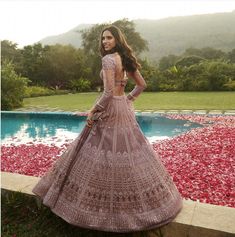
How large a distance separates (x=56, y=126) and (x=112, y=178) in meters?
11.1

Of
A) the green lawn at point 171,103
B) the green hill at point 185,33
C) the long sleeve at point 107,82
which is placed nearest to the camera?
→ the long sleeve at point 107,82

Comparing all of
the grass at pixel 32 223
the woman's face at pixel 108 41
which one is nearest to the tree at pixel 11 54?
the grass at pixel 32 223

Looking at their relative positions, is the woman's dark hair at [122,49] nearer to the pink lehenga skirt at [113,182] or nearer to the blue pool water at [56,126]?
the pink lehenga skirt at [113,182]

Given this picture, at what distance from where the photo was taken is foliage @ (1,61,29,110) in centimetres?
1880

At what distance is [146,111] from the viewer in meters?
15.6

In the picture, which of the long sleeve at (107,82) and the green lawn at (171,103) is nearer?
the long sleeve at (107,82)

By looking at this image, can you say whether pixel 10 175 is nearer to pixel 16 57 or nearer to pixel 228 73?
pixel 228 73

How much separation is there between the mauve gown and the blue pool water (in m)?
7.58

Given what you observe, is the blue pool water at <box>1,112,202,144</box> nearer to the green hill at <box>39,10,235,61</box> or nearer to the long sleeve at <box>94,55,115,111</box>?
the long sleeve at <box>94,55,115,111</box>

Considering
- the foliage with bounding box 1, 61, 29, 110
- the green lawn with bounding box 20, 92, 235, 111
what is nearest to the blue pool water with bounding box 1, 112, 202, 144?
the foliage with bounding box 1, 61, 29, 110

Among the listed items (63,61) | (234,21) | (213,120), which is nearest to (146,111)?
(213,120)

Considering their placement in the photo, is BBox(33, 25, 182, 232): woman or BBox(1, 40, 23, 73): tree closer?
BBox(33, 25, 182, 232): woman

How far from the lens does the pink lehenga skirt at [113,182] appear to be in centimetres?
304

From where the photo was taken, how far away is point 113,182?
311 cm
